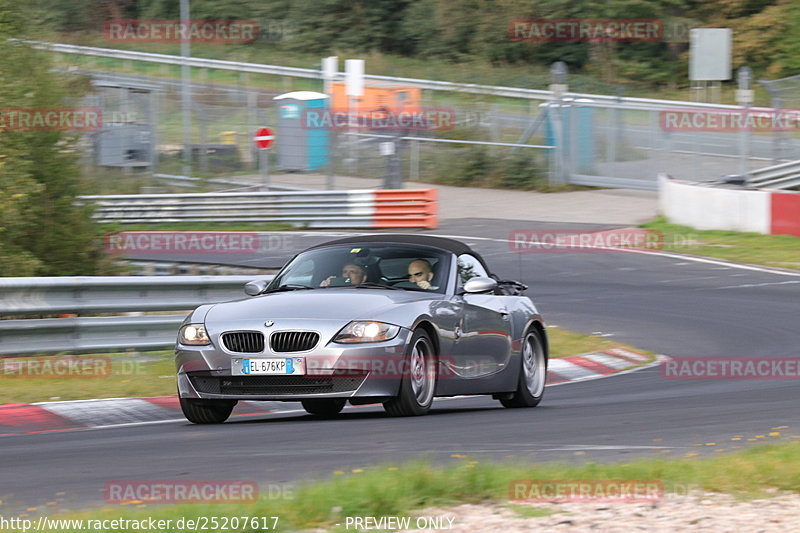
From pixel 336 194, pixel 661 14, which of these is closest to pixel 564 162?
pixel 336 194

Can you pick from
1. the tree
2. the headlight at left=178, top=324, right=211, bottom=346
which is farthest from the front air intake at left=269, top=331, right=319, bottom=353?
the tree

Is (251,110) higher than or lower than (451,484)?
higher

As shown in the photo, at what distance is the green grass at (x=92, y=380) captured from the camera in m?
10.6

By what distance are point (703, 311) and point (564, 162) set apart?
1744cm

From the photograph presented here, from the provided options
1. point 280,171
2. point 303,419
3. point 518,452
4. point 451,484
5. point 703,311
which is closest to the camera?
point 451,484

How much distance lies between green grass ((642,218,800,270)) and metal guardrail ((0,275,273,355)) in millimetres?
12531

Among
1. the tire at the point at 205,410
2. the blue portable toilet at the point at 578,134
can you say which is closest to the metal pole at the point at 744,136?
the blue portable toilet at the point at 578,134

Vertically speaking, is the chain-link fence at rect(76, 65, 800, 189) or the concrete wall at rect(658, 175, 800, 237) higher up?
the chain-link fence at rect(76, 65, 800, 189)

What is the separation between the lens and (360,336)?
8.77 meters

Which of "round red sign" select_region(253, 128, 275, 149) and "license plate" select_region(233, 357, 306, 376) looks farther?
"round red sign" select_region(253, 128, 275, 149)

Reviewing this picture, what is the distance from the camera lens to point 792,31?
49531mm

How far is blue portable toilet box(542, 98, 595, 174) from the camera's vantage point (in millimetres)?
34625

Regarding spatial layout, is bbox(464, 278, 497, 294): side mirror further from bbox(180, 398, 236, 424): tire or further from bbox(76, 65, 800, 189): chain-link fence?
bbox(76, 65, 800, 189): chain-link fence

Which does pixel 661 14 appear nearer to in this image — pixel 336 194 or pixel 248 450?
pixel 336 194
